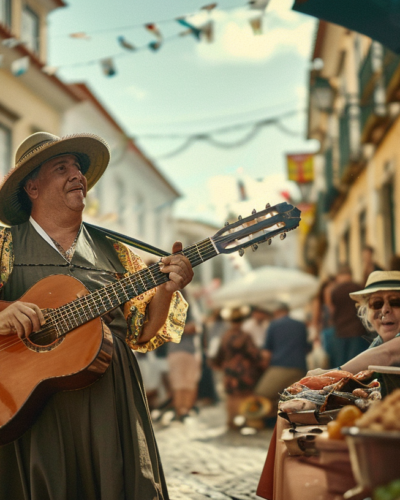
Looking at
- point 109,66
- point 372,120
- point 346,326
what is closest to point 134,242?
point 346,326

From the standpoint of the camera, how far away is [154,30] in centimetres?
856

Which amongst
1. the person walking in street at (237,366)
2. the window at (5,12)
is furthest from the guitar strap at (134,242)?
the window at (5,12)

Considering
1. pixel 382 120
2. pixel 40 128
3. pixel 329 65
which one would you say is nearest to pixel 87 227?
pixel 382 120

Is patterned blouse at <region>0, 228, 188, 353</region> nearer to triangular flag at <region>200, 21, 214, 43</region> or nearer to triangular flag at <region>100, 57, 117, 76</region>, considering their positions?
triangular flag at <region>200, 21, 214, 43</region>

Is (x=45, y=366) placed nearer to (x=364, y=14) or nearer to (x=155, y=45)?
(x=364, y=14)

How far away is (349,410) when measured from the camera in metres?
2.23

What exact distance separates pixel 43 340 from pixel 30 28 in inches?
593

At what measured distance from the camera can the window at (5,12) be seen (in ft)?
50.7

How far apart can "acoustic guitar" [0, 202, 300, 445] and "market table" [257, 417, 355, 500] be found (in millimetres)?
865

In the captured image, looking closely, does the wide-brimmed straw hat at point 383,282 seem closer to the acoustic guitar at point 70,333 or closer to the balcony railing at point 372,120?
the acoustic guitar at point 70,333

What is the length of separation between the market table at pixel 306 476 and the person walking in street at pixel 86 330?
639 mm

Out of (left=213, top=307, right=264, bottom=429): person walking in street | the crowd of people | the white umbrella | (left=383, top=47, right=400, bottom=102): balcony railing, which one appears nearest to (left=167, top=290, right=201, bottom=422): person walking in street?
the crowd of people

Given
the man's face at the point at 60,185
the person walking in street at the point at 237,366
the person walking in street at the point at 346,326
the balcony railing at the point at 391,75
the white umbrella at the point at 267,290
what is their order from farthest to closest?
1. the white umbrella at the point at 267,290
2. the balcony railing at the point at 391,75
3. the person walking in street at the point at 237,366
4. the person walking in street at the point at 346,326
5. the man's face at the point at 60,185

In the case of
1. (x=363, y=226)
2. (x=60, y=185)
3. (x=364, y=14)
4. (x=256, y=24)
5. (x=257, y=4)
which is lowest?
(x=363, y=226)
